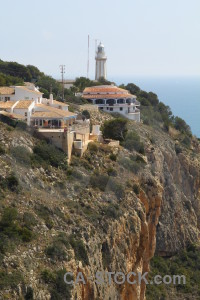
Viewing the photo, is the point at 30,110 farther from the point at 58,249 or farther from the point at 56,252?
the point at 56,252

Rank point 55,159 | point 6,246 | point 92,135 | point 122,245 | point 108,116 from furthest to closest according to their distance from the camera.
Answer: point 108,116 < point 92,135 < point 55,159 < point 122,245 < point 6,246

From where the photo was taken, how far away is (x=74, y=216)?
24.7 meters

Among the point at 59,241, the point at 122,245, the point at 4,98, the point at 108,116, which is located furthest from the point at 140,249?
the point at 108,116

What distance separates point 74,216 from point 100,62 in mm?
39373

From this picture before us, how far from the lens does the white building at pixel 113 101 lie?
47.8 m

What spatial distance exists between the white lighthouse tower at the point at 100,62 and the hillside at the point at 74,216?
25.0 meters

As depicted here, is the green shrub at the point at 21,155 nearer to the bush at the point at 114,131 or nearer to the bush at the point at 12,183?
the bush at the point at 12,183

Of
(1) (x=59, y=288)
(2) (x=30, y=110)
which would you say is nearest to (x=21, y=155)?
(2) (x=30, y=110)

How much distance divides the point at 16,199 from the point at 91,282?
3.95 meters

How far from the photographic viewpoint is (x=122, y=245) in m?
26.1

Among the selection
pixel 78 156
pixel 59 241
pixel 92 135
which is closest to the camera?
pixel 59 241

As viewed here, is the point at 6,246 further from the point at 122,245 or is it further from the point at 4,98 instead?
the point at 4,98

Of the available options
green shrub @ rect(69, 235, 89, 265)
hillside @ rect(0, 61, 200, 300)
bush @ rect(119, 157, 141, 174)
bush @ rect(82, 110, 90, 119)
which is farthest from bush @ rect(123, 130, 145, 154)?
green shrub @ rect(69, 235, 89, 265)

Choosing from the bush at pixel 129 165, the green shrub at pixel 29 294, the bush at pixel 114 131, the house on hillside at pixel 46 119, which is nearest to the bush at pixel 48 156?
the house on hillside at pixel 46 119
